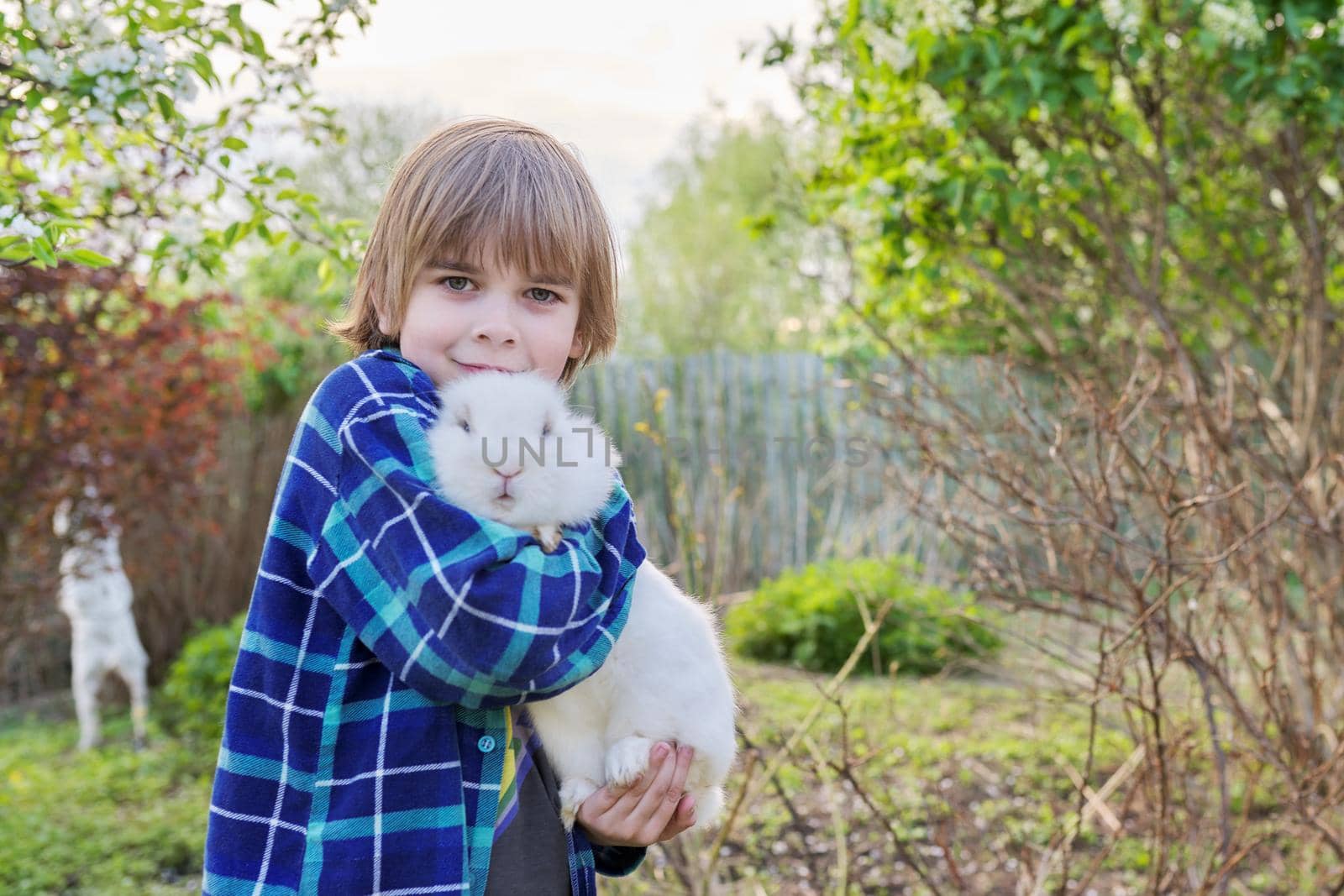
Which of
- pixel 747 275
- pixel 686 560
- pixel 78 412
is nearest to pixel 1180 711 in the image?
pixel 686 560

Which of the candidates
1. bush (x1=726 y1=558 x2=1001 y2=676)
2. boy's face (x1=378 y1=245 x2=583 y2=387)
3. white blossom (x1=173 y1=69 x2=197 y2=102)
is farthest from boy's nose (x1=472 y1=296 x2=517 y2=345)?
bush (x1=726 y1=558 x2=1001 y2=676)

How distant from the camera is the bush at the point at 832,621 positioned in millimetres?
5520

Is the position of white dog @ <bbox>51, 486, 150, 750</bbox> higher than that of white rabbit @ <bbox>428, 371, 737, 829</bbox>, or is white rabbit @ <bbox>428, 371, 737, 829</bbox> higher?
white rabbit @ <bbox>428, 371, 737, 829</bbox>

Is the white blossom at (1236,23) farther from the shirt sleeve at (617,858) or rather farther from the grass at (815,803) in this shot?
the shirt sleeve at (617,858)

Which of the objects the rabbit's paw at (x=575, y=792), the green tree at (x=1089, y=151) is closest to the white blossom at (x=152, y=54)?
the rabbit's paw at (x=575, y=792)

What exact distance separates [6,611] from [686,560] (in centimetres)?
401

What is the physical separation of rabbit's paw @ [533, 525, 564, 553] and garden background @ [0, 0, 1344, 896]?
3.32 ft

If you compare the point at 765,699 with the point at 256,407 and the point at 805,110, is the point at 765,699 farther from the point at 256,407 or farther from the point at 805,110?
the point at 256,407

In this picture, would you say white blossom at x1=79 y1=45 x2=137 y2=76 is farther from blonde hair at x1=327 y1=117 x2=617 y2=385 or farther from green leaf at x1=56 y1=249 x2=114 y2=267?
blonde hair at x1=327 y1=117 x2=617 y2=385

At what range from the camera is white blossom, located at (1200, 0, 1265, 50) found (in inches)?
117

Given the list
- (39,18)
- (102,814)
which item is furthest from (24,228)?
(102,814)

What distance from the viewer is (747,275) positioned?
1672 centimetres

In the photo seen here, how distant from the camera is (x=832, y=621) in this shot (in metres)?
5.79

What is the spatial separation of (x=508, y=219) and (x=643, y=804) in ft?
2.40
